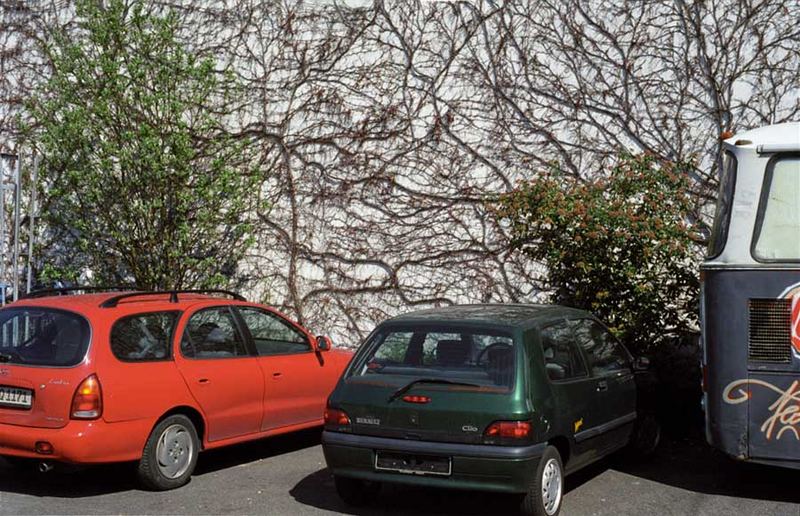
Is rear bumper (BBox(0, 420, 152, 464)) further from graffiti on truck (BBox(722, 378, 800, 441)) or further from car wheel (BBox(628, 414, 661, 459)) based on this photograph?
graffiti on truck (BBox(722, 378, 800, 441))

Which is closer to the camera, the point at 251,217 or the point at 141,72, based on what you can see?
the point at 141,72

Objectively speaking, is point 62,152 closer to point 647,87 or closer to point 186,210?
point 186,210

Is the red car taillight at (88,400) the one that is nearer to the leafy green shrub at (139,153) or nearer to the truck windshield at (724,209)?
the truck windshield at (724,209)

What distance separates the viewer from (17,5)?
48.7 feet

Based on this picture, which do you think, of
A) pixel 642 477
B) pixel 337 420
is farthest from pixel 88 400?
pixel 642 477

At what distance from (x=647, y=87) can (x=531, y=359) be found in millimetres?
6834

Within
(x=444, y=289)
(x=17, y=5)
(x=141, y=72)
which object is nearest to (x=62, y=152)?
(x=141, y=72)

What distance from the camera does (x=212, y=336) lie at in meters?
8.54

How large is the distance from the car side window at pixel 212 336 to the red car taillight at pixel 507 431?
2816 millimetres

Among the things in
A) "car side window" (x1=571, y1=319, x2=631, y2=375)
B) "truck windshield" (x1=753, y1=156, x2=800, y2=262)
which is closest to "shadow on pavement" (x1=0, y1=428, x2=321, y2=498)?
"car side window" (x1=571, y1=319, x2=631, y2=375)

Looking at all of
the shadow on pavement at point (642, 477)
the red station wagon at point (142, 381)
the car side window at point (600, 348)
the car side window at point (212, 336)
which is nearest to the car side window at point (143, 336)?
the red station wagon at point (142, 381)

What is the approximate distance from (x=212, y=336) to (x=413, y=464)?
2.54 metres

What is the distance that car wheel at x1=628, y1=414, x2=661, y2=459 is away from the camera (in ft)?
29.8

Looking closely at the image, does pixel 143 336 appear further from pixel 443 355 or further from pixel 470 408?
pixel 470 408
